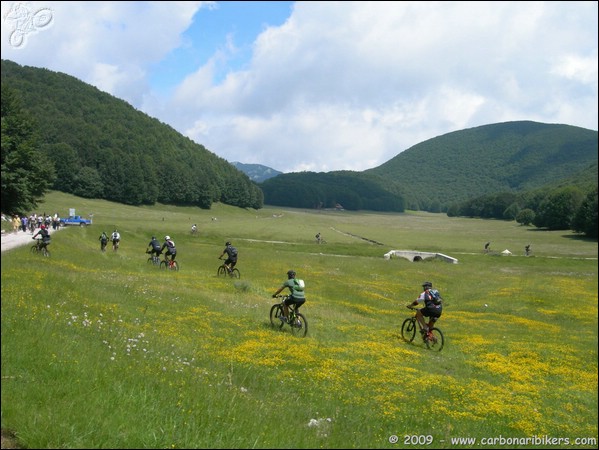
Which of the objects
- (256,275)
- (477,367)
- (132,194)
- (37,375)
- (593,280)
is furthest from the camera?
(132,194)

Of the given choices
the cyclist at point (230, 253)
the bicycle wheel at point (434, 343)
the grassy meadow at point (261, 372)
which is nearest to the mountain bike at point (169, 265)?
the grassy meadow at point (261, 372)

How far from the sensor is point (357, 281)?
1704 inches

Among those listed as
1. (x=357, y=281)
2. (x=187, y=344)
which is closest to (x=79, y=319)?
(x=187, y=344)

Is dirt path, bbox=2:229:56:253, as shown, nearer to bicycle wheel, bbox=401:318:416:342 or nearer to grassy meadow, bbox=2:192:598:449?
grassy meadow, bbox=2:192:598:449

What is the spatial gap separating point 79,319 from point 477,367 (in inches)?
536

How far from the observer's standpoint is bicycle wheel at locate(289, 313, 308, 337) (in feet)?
58.3

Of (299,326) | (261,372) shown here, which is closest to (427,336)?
(299,326)

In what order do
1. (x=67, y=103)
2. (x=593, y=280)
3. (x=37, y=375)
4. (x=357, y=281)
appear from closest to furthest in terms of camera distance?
(x=37, y=375) → (x=357, y=281) → (x=593, y=280) → (x=67, y=103)

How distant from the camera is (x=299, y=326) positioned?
17750 millimetres

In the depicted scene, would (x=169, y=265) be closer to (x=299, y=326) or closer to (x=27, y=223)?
(x=299, y=326)

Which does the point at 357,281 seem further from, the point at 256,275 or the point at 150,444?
the point at 150,444

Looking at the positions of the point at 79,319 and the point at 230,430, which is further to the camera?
the point at 79,319

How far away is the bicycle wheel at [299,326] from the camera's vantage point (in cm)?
1778

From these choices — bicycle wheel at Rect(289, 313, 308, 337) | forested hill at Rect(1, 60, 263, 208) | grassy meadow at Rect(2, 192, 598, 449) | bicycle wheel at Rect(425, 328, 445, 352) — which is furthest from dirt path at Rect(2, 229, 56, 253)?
forested hill at Rect(1, 60, 263, 208)
